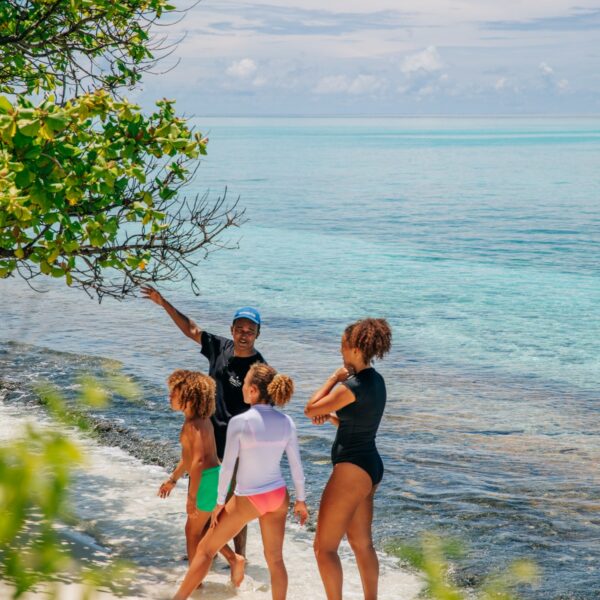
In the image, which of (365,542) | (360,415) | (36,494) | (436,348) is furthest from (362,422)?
(436,348)

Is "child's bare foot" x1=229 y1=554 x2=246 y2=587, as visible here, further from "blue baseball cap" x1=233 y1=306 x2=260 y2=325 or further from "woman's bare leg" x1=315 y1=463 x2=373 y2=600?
"blue baseball cap" x1=233 y1=306 x2=260 y2=325

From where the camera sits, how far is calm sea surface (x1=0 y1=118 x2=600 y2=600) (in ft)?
37.8

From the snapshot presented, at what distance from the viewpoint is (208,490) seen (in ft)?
23.2

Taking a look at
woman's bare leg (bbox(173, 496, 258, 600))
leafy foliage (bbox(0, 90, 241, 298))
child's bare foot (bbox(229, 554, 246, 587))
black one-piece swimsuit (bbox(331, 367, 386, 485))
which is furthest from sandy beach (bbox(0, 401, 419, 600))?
leafy foliage (bbox(0, 90, 241, 298))

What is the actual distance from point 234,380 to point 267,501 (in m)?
1.15

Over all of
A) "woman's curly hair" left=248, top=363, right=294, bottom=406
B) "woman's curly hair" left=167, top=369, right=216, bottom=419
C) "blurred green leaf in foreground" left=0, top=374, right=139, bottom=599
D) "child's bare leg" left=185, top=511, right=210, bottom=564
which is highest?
"blurred green leaf in foreground" left=0, top=374, right=139, bottom=599

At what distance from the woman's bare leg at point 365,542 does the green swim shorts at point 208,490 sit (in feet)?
3.70

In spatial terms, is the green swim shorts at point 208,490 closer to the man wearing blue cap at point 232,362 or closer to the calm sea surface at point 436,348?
the man wearing blue cap at point 232,362

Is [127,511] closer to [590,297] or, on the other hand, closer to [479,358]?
[479,358]

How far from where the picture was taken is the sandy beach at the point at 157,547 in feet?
26.7

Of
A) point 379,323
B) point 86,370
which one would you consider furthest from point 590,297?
point 379,323

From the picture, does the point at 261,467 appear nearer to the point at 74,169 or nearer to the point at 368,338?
the point at 368,338

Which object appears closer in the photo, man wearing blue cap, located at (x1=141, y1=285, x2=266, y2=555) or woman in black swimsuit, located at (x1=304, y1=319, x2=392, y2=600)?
woman in black swimsuit, located at (x1=304, y1=319, x2=392, y2=600)

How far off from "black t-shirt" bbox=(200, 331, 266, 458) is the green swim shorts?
16.4 inches
